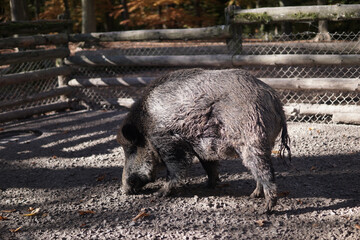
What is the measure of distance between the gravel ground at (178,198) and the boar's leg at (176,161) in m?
0.23

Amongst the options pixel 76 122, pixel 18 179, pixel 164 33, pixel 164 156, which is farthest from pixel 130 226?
pixel 164 33

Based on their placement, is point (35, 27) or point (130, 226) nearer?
point (130, 226)

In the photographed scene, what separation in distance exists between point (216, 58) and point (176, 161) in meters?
3.56

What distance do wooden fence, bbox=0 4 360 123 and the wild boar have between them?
2.83m

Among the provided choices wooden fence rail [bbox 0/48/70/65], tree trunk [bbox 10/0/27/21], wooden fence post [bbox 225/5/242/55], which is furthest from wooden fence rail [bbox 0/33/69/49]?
wooden fence post [bbox 225/5/242/55]

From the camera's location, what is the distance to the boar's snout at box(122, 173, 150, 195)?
4.15 metres

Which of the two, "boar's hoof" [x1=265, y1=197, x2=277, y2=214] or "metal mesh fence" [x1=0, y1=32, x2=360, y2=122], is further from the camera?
"metal mesh fence" [x1=0, y1=32, x2=360, y2=122]

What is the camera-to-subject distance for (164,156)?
13.1 feet

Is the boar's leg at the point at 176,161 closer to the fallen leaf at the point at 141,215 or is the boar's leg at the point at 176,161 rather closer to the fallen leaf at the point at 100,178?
the fallen leaf at the point at 141,215

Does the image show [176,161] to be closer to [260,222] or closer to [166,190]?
[166,190]

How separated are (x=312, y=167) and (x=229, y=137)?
5.58ft

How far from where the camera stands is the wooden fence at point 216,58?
6109 millimetres

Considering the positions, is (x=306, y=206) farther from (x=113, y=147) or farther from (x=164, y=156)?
(x=113, y=147)

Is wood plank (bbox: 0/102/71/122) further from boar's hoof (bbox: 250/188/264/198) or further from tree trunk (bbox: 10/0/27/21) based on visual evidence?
boar's hoof (bbox: 250/188/264/198)
